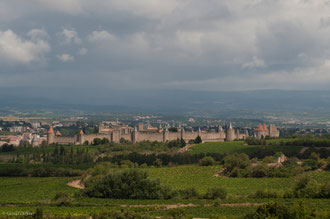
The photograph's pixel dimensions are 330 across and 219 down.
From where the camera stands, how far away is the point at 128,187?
3859 centimetres

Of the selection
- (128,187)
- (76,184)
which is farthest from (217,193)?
(76,184)

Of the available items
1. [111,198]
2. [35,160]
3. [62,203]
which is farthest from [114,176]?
[35,160]

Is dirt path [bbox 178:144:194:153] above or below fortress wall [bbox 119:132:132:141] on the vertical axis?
below

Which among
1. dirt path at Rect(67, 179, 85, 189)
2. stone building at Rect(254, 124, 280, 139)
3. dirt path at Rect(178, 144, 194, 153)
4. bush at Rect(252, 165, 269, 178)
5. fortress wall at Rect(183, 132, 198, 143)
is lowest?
dirt path at Rect(67, 179, 85, 189)

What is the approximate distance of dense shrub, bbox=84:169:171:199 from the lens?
125ft

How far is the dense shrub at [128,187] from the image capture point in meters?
38.0

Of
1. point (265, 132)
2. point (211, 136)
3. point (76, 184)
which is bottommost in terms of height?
point (76, 184)

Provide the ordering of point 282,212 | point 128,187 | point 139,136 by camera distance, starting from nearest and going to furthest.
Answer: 1. point 282,212
2. point 128,187
3. point 139,136

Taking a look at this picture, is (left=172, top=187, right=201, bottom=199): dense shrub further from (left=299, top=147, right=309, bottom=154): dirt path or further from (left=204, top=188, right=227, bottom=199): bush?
(left=299, top=147, right=309, bottom=154): dirt path

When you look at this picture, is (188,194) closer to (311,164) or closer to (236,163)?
(236,163)

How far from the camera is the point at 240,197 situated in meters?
37.2

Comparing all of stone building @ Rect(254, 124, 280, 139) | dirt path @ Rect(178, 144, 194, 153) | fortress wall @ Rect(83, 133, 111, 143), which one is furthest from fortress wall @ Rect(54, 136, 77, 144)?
stone building @ Rect(254, 124, 280, 139)

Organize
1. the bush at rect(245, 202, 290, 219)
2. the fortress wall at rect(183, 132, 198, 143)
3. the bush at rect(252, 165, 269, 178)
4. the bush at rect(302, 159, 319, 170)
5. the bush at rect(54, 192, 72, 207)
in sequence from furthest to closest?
the fortress wall at rect(183, 132, 198, 143), the bush at rect(302, 159, 319, 170), the bush at rect(252, 165, 269, 178), the bush at rect(54, 192, 72, 207), the bush at rect(245, 202, 290, 219)

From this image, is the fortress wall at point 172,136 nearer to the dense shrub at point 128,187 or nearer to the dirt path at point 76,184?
the dirt path at point 76,184
